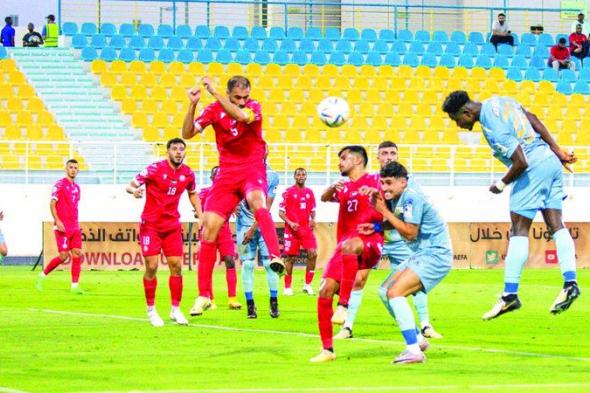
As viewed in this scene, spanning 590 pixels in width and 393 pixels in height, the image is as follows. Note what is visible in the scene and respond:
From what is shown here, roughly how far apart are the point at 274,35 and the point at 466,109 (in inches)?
1125

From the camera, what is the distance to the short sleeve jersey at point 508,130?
1338cm

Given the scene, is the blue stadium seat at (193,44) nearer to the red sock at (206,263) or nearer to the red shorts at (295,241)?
the red shorts at (295,241)

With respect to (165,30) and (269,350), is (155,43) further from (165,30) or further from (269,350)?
(269,350)

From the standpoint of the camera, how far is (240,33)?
41.2m

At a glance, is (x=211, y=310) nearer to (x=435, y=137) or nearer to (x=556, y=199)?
(x=556, y=199)

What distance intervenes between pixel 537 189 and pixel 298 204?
1111cm

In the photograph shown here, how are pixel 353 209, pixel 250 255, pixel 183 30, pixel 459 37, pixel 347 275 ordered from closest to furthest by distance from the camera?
pixel 347 275 → pixel 353 209 → pixel 250 255 → pixel 183 30 → pixel 459 37

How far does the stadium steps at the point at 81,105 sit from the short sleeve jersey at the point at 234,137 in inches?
735

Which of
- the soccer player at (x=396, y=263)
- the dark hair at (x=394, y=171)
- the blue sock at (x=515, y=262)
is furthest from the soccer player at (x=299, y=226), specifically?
the dark hair at (x=394, y=171)

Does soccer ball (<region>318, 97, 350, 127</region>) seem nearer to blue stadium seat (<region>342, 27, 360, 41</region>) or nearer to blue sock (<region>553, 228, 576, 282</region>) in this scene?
blue sock (<region>553, 228, 576, 282</region>)

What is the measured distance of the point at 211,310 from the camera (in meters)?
19.3

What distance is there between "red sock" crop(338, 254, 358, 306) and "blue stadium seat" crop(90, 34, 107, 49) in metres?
26.2

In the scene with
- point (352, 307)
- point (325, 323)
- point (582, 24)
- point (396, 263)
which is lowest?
point (352, 307)

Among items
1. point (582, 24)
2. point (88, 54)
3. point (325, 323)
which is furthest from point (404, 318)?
point (582, 24)
